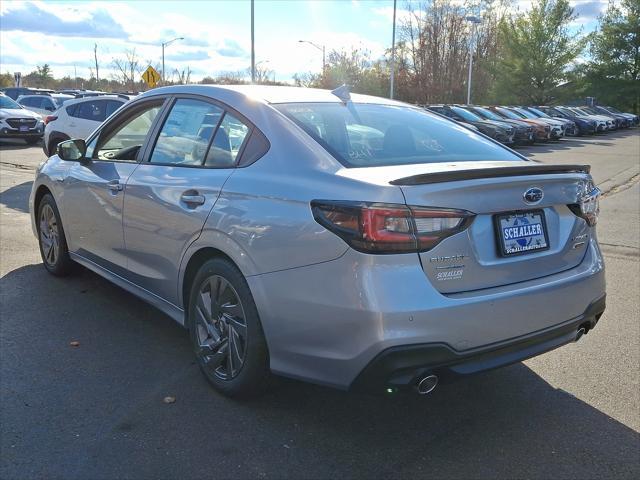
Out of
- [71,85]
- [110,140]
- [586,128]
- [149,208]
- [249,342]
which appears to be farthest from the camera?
[71,85]

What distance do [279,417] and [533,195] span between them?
1.71 m

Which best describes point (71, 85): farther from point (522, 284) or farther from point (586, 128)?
point (522, 284)

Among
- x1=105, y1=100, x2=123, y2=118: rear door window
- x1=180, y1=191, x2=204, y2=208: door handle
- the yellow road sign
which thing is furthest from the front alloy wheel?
the yellow road sign

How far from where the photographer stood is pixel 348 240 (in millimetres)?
2734

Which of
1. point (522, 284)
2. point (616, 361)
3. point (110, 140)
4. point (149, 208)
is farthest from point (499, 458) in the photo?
point (110, 140)

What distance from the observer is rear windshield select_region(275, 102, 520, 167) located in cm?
331

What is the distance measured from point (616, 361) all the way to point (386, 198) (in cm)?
233

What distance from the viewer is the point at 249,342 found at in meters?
3.22

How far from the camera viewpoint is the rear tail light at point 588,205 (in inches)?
130

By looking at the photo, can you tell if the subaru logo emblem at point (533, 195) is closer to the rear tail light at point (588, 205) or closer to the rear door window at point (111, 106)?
the rear tail light at point (588, 205)

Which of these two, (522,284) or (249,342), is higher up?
(522,284)

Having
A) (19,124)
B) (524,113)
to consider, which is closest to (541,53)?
(524,113)

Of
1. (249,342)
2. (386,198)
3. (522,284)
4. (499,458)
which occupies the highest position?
(386,198)

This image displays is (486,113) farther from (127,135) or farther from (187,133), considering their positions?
(187,133)
